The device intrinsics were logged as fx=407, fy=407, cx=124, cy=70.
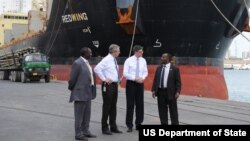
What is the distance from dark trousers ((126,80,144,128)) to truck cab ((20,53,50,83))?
17.7 m

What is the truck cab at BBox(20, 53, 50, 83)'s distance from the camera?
2516 centimetres

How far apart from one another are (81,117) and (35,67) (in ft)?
61.0

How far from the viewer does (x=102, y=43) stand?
73.5 feet

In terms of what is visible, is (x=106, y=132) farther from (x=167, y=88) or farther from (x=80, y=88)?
(x=167, y=88)

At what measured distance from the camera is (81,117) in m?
7.21

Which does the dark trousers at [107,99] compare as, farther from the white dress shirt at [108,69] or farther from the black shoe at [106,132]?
the white dress shirt at [108,69]

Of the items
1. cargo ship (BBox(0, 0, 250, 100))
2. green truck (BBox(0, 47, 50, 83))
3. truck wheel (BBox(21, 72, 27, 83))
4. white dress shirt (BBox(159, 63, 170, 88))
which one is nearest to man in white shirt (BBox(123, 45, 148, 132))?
white dress shirt (BBox(159, 63, 170, 88))

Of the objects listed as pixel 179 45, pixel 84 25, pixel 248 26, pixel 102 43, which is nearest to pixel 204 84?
pixel 179 45

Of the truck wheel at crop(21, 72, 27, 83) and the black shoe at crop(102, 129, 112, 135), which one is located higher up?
the black shoe at crop(102, 129, 112, 135)

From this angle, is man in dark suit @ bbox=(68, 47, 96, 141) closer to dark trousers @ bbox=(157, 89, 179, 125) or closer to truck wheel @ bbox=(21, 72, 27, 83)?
dark trousers @ bbox=(157, 89, 179, 125)

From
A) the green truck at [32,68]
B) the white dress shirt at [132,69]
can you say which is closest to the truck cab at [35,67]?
the green truck at [32,68]

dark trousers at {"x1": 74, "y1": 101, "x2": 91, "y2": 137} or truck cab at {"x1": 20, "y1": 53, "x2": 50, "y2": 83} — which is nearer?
dark trousers at {"x1": 74, "y1": 101, "x2": 91, "y2": 137}

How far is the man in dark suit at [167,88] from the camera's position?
7824mm

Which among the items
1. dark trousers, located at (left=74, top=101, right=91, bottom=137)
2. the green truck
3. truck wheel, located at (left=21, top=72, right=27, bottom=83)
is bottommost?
truck wheel, located at (left=21, top=72, right=27, bottom=83)
